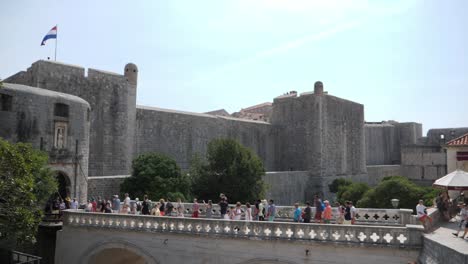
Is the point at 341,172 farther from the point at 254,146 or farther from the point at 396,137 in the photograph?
the point at 396,137

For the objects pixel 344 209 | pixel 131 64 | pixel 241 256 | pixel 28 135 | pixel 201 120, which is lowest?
pixel 241 256

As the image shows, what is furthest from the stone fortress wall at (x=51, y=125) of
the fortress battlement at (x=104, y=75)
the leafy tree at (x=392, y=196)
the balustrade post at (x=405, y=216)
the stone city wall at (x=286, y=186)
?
the leafy tree at (x=392, y=196)

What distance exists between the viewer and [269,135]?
149ft

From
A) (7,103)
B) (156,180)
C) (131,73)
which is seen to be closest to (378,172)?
(131,73)

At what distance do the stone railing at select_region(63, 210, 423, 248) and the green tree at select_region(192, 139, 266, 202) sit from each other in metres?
12.1

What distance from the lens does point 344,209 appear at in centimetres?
1372

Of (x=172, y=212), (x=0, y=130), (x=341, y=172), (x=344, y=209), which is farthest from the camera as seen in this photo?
(x=341, y=172)

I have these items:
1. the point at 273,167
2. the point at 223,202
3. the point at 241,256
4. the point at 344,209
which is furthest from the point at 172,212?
the point at 273,167

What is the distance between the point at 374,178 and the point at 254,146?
1822 centimetres

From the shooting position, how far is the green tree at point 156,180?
2306cm

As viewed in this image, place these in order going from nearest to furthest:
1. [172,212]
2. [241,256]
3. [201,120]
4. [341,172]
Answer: [241,256]
[172,212]
[201,120]
[341,172]

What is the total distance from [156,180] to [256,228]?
12.1 metres

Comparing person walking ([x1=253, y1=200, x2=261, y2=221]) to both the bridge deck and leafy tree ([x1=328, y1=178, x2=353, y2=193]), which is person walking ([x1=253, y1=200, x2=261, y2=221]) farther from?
leafy tree ([x1=328, y1=178, x2=353, y2=193])

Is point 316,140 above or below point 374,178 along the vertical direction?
above
